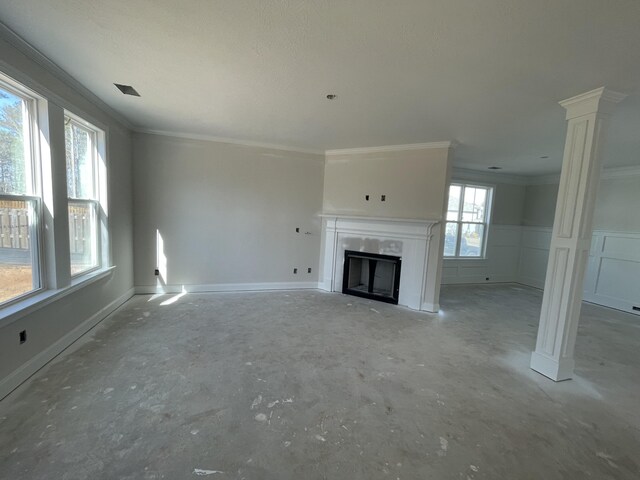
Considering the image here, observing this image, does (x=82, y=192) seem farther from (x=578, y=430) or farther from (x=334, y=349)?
(x=578, y=430)

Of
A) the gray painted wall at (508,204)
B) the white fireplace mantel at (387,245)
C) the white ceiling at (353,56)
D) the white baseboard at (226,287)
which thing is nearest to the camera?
the white ceiling at (353,56)

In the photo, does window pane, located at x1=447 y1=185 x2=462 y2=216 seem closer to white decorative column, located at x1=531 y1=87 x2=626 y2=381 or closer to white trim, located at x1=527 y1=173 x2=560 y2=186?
white trim, located at x1=527 y1=173 x2=560 y2=186

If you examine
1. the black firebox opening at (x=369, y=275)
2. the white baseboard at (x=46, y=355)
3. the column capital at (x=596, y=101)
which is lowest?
the white baseboard at (x=46, y=355)

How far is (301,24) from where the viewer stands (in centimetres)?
160

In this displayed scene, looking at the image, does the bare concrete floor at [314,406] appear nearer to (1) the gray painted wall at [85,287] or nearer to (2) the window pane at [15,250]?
(1) the gray painted wall at [85,287]

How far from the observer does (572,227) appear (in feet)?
7.54

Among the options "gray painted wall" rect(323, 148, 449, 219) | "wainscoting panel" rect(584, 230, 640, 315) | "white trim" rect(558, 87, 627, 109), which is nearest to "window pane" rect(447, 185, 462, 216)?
"gray painted wall" rect(323, 148, 449, 219)

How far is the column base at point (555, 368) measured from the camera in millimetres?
2422

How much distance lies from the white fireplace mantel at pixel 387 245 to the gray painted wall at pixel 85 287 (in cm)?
299

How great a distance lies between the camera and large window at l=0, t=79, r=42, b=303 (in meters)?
2.00

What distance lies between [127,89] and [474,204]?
244 inches

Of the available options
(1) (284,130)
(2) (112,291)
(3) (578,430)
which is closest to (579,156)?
(3) (578,430)

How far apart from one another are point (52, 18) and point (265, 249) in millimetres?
3486

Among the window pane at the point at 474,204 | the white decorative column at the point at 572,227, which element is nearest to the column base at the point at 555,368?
the white decorative column at the point at 572,227
